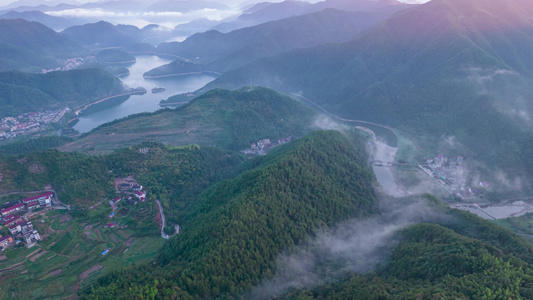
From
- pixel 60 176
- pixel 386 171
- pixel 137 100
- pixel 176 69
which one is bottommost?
pixel 386 171

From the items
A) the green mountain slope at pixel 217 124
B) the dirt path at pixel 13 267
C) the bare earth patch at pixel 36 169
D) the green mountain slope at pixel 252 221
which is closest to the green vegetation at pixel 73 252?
the dirt path at pixel 13 267

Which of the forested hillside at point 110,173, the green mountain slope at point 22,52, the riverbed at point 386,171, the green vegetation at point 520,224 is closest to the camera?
the forested hillside at point 110,173

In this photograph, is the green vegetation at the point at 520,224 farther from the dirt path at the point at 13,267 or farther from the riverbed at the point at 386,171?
the dirt path at the point at 13,267

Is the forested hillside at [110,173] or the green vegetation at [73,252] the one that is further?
the forested hillside at [110,173]

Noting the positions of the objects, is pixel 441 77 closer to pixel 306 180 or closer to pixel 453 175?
pixel 453 175

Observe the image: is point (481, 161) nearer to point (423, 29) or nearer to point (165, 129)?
point (423, 29)

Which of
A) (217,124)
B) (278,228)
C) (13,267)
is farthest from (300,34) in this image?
(13,267)
